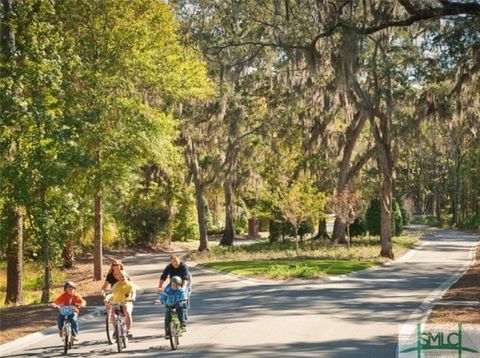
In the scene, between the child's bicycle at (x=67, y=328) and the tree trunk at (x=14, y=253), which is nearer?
the child's bicycle at (x=67, y=328)

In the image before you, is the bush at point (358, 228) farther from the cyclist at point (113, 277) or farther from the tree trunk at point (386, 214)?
the cyclist at point (113, 277)

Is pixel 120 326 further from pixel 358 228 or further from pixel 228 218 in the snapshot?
pixel 358 228

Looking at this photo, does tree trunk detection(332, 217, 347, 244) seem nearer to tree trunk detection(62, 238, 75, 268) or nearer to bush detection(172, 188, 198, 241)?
bush detection(172, 188, 198, 241)

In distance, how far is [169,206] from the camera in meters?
46.1

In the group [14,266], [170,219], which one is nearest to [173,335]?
[14,266]

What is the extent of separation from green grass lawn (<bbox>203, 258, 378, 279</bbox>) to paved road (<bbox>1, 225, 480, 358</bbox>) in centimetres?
105

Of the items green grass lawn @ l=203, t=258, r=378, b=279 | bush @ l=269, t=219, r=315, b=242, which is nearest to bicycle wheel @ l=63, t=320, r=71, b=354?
green grass lawn @ l=203, t=258, r=378, b=279

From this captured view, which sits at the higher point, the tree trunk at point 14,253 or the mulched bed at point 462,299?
the tree trunk at point 14,253

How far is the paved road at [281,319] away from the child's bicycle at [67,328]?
0.16 meters

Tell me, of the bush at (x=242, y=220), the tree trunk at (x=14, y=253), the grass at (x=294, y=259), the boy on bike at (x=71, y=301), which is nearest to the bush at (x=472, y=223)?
the bush at (x=242, y=220)

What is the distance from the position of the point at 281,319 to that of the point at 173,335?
3.68 meters

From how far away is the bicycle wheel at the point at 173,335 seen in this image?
10.9 meters

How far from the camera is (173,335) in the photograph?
10.9m

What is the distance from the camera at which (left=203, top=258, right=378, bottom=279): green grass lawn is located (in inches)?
902
